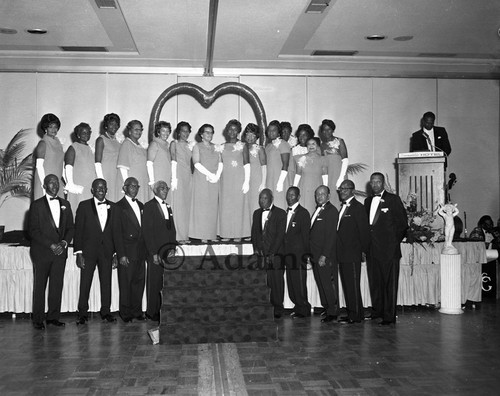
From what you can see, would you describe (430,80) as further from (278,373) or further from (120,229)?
(278,373)

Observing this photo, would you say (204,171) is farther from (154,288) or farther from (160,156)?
(154,288)

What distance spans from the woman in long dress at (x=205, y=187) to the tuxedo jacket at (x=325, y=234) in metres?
1.92

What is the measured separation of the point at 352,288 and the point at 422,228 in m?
1.71

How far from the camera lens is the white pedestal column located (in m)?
8.75

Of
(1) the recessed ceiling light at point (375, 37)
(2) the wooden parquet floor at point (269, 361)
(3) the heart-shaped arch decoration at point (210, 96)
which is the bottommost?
(2) the wooden parquet floor at point (269, 361)

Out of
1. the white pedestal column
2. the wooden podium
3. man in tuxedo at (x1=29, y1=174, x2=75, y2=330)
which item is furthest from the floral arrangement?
man in tuxedo at (x1=29, y1=174, x2=75, y2=330)

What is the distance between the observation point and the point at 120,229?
26.8ft

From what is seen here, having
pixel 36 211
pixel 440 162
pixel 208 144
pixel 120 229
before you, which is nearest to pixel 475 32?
pixel 440 162

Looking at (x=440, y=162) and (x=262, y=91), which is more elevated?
(x=262, y=91)

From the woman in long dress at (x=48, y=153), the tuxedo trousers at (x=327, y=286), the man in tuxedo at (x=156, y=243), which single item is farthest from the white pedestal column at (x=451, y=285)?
the woman in long dress at (x=48, y=153)

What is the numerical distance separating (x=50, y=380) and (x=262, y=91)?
8.13 m

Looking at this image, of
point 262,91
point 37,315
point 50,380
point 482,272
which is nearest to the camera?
point 50,380

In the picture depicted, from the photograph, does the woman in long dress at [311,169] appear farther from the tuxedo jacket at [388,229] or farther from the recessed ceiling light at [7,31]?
the recessed ceiling light at [7,31]

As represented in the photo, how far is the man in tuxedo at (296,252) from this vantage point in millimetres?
8375
